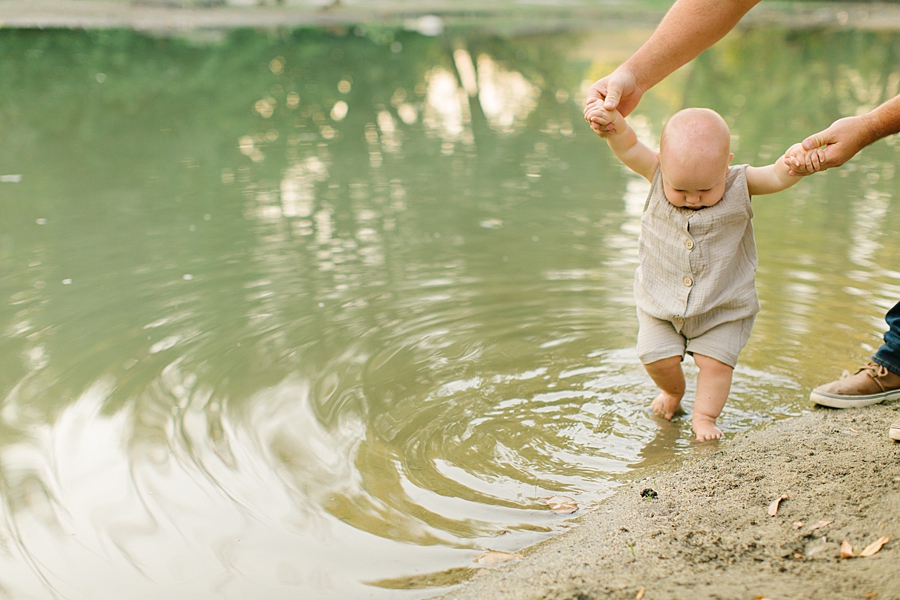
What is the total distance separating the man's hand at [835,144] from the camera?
2514 mm

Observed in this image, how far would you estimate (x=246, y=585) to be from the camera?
6.86 ft

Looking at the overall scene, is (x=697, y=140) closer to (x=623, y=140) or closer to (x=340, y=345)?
(x=623, y=140)

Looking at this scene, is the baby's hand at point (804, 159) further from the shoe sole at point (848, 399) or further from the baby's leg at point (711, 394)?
the shoe sole at point (848, 399)

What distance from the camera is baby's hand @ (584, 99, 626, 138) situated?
2635 mm

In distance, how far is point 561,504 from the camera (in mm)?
2385

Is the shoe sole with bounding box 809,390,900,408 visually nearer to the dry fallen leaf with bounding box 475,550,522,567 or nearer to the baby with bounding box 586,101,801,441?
the baby with bounding box 586,101,801,441

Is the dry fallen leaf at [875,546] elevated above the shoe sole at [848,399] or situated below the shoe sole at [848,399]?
above

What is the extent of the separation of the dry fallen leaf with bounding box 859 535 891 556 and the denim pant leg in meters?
1.31

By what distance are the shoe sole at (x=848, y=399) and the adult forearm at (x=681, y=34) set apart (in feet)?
4.41

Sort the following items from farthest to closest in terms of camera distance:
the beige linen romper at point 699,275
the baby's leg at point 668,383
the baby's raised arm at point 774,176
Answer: the baby's leg at point 668,383
the beige linen romper at point 699,275
the baby's raised arm at point 774,176

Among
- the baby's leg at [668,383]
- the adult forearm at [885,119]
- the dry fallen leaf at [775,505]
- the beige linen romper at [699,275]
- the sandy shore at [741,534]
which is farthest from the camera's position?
the baby's leg at [668,383]

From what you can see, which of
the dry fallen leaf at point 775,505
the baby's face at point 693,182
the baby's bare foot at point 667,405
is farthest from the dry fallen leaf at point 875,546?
the baby's face at point 693,182

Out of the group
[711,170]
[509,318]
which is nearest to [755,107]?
[509,318]

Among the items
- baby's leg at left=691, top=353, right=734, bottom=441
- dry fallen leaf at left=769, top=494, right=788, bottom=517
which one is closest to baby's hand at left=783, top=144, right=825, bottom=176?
baby's leg at left=691, top=353, right=734, bottom=441
